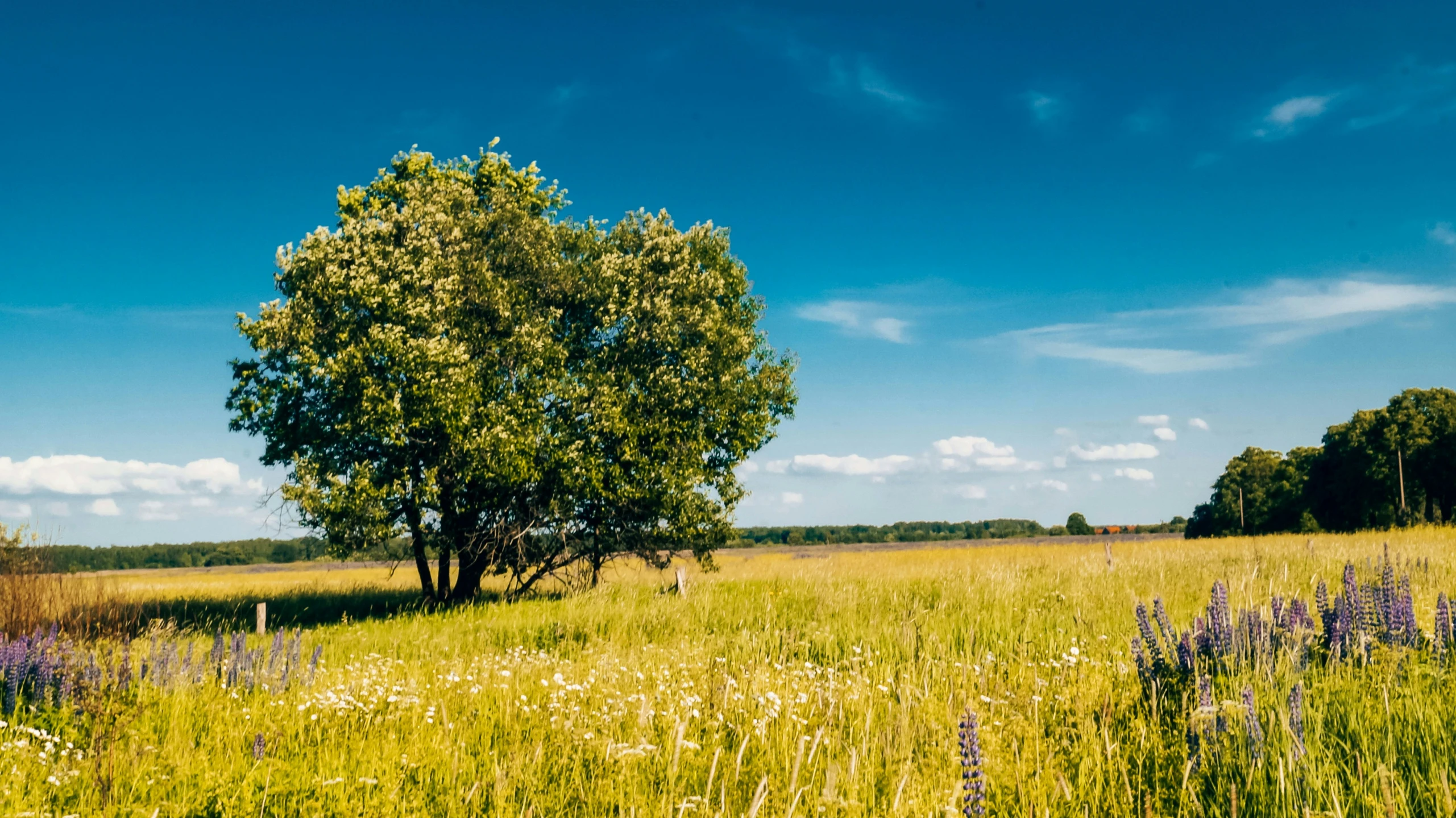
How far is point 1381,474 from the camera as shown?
188 ft

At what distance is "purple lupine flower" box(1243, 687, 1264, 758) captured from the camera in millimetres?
3330

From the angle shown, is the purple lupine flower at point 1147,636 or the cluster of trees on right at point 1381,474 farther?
the cluster of trees on right at point 1381,474

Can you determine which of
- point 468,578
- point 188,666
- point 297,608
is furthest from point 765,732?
point 297,608

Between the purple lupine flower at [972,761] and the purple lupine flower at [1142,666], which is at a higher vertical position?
the purple lupine flower at [972,761]

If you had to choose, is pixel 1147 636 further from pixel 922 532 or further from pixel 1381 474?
pixel 922 532

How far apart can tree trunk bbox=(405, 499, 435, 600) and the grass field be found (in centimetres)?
1056

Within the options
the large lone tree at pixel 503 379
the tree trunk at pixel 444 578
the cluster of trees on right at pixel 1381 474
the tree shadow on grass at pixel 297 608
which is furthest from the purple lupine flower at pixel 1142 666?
the cluster of trees on right at pixel 1381 474

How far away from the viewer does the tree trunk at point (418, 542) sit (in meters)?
19.6

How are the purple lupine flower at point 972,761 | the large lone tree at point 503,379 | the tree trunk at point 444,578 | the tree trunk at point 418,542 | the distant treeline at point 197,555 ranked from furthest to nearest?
the distant treeline at point 197,555
the tree trunk at point 444,578
the tree trunk at point 418,542
the large lone tree at point 503,379
the purple lupine flower at point 972,761

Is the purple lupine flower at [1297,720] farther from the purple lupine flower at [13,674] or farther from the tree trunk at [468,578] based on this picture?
the tree trunk at [468,578]

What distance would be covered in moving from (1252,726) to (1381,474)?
71.1 metres

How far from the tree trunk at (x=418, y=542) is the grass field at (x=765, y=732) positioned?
10.6 metres

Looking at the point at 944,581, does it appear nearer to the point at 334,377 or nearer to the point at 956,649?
the point at 956,649

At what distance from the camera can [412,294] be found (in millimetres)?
18312
